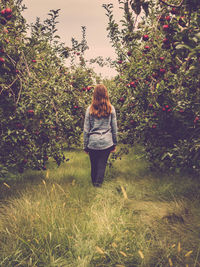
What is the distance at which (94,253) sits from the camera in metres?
2.07

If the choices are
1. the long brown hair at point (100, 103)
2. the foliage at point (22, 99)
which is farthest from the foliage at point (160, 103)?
the foliage at point (22, 99)

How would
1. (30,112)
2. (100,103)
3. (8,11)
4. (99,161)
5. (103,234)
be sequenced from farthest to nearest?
(99,161) → (100,103) → (30,112) → (8,11) → (103,234)

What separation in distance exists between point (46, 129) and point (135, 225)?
209 centimetres

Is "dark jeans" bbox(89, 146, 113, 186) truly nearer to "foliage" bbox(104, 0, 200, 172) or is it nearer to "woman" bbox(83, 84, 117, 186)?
"woman" bbox(83, 84, 117, 186)

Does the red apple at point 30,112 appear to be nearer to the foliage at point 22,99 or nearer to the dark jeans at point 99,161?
the foliage at point 22,99

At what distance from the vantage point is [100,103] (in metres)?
3.74

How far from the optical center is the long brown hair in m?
3.71

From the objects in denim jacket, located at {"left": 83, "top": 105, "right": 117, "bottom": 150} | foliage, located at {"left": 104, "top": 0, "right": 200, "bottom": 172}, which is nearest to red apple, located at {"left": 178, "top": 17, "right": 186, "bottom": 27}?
foliage, located at {"left": 104, "top": 0, "right": 200, "bottom": 172}

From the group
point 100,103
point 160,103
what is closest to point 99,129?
point 100,103

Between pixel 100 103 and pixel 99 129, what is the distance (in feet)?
1.31

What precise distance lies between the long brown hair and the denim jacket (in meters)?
0.09

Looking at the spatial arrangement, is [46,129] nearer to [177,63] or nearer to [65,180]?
[65,180]

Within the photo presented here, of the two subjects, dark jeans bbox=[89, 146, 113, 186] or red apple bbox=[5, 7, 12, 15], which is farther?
dark jeans bbox=[89, 146, 113, 186]

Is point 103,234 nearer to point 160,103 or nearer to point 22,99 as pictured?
point 22,99
